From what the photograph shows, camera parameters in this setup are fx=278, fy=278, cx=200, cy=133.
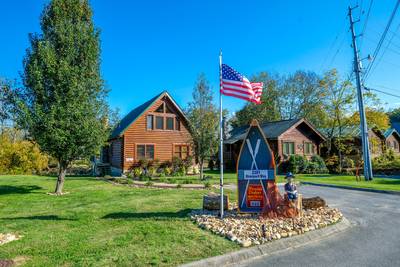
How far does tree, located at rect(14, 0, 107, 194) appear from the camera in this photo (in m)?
12.0

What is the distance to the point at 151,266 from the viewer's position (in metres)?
4.71

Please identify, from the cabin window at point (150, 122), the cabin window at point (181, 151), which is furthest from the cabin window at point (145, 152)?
the cabin window at point (181, 151)

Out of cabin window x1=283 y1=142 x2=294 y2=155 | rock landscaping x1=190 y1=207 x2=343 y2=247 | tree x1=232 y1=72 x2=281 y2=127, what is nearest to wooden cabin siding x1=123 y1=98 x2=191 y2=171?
cabin window x1=283 y1=142 x2=294 y2=155

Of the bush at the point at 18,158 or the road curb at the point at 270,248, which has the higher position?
the bush at the point at 18,158

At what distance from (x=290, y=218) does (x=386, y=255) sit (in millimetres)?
2424

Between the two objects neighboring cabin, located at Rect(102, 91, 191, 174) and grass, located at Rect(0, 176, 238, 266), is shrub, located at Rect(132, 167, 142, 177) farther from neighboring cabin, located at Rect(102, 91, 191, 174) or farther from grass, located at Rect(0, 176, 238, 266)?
grass, located at Rect(0, 176, 238, 266)

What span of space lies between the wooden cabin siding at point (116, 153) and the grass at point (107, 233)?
13827mm

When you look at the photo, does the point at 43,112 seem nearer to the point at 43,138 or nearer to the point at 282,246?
the point at 43,138

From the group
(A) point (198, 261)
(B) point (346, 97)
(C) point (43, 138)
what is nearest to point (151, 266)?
(A) point (198, 261)

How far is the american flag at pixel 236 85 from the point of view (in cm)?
788

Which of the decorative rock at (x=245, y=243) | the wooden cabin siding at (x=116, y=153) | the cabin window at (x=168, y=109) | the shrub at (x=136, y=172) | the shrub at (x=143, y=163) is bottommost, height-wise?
the decorative rock at (x=245, y=243)

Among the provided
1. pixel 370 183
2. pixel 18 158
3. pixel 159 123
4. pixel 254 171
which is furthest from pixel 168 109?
pixel 254 171

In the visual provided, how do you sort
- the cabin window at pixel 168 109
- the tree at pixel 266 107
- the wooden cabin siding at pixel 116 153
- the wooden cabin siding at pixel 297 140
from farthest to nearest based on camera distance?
the tree at pixel 266 107 < the wooden cabin siding at pixel 297 140 < the cabin window at pixel 168 109 < the wooden cabin siding at pixel 116 153

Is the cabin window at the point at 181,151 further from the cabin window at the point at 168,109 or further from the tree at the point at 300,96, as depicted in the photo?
the tree at the point at 300,96
